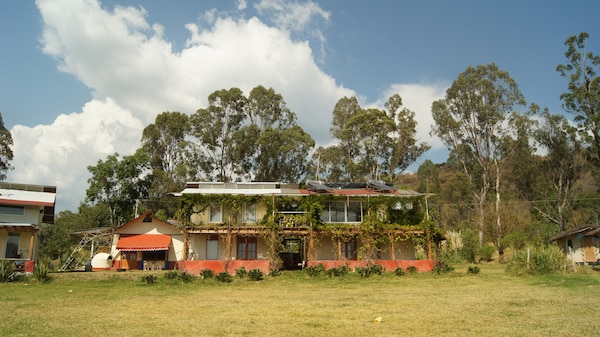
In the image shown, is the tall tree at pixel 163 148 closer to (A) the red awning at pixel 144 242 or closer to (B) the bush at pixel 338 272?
(A) the red awning at pixel 144 242

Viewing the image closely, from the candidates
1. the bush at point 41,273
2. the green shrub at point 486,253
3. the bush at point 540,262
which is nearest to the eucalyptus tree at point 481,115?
the green shrub at point 486,253

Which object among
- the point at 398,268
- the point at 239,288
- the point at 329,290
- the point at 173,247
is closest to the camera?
the point at 329,290

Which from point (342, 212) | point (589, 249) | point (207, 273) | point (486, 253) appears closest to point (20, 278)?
point (207, 273)

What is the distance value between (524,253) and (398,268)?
→ 251 inches

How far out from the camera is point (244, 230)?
88.3 ft

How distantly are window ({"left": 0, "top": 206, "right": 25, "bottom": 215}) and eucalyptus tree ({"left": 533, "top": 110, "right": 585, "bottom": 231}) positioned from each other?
45.0m

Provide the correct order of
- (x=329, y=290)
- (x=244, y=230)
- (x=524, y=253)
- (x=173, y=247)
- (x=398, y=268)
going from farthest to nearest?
(x=173, y=247) < (x=244, y=230) < (x=398, y=268) < (x=524, y=253) < (x=329, y=290)

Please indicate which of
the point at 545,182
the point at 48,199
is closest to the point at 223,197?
the point at 48,199

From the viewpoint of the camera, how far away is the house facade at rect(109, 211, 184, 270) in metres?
32.0

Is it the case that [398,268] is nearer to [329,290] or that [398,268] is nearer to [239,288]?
[329,290]

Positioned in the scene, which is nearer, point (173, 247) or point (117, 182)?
point (173, 247)

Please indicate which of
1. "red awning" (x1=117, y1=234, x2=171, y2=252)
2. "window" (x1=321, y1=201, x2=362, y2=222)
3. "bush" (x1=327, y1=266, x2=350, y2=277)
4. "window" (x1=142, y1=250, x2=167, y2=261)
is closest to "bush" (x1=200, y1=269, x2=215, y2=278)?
"bush" (x1=327, y1=266, x2=350, y2=277)

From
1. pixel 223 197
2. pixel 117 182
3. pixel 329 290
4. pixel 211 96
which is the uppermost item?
pixel 211 96

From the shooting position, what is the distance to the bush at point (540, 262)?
2172 cm
